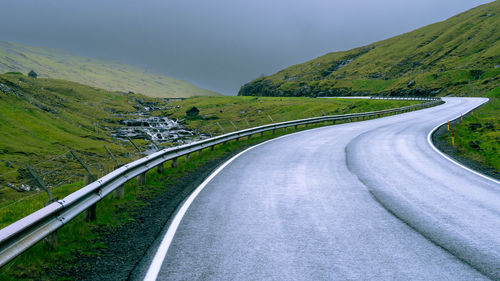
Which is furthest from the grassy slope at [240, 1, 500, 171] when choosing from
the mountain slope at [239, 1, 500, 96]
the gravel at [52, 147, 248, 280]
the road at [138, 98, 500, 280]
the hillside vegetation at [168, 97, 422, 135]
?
the gravel at [52, 147, 248, 280]

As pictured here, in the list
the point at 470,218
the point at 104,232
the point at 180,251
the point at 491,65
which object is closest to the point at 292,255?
the point at 180,251

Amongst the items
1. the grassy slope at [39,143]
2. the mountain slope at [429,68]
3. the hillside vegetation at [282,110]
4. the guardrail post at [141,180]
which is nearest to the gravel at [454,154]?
the guardrail post at [141,180]

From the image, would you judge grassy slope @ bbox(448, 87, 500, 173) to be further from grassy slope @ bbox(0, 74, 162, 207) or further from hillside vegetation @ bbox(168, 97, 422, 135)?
hillside vegetation @ bbox(168, 97, 422, 135)

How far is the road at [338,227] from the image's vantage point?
4.50 meters

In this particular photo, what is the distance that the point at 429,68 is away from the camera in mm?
134875

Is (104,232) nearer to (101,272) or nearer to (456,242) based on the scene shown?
(101,272)

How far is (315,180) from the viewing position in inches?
403

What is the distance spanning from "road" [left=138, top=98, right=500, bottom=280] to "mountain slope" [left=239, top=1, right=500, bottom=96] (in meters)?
85.3

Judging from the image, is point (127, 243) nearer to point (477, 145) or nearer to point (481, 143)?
point (477, 145)

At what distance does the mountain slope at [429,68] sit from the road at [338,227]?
85346 mm

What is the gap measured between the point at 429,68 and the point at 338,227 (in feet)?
477

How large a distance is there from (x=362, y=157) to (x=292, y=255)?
1000 cm

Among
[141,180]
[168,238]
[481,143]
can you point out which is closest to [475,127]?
[481,143]

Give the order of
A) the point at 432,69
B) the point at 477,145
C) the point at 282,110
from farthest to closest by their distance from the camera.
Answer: the point at 432,69
the point at 282,110
the point at 477,145
